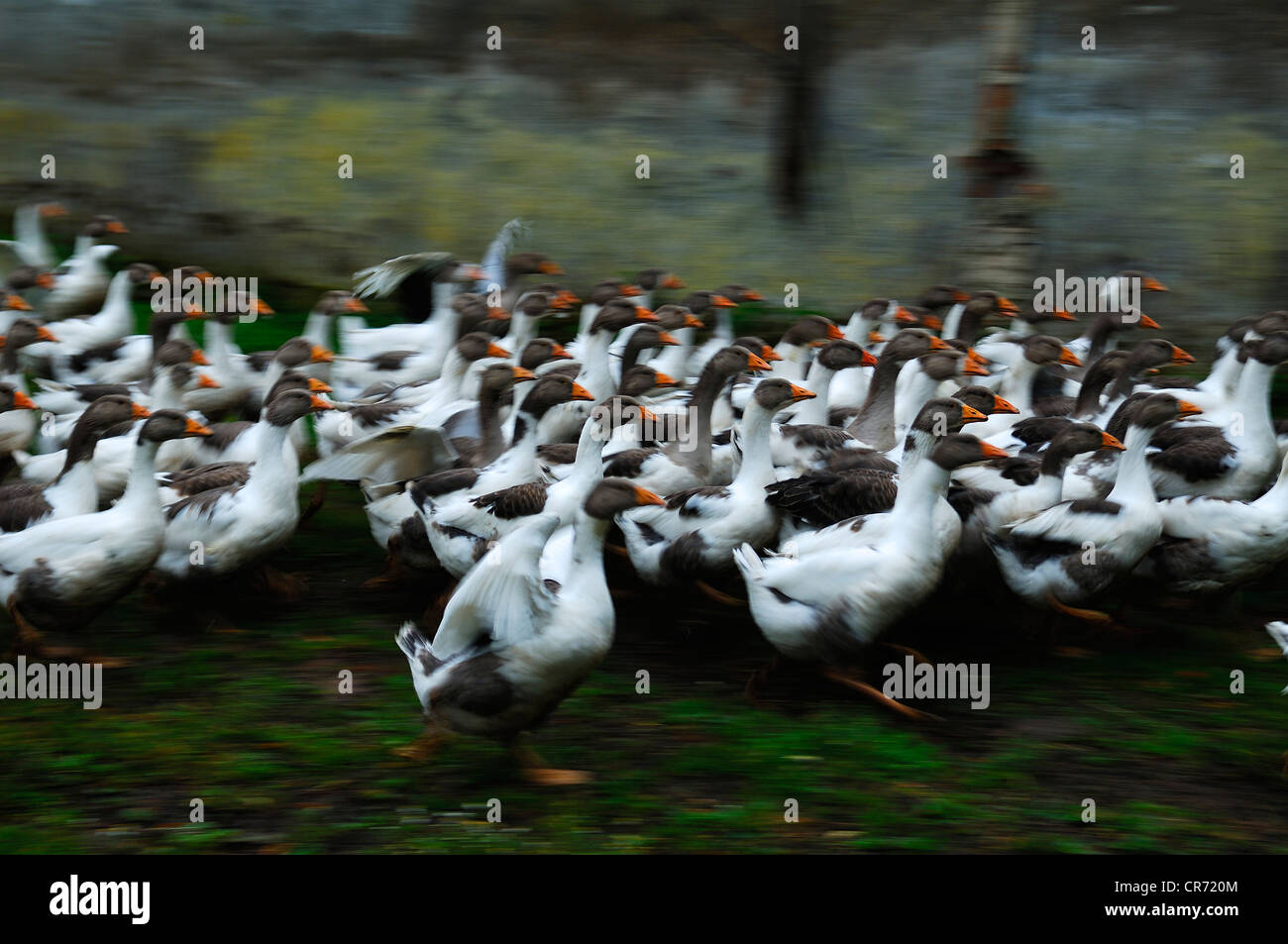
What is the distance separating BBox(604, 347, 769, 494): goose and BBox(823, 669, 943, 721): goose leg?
1.42m

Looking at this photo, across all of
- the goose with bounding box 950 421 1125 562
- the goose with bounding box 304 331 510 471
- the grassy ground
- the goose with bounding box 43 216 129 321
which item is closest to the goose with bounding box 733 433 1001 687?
the grassy ground

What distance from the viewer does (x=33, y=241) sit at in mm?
11578

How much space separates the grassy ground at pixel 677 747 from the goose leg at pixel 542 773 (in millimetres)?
58

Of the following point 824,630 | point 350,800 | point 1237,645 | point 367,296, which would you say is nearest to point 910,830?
point 824,630

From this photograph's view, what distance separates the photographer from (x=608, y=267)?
12.4 metres

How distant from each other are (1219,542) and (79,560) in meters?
4.87

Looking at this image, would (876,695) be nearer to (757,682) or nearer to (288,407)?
(757,682)

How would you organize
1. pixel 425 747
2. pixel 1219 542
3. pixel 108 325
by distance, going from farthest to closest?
pixel 108 325, pixel 1219 542, pixel 425 747

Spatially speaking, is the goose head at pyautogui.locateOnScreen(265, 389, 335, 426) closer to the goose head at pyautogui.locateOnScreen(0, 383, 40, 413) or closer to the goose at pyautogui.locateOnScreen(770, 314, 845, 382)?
the goose head at pyautogui.locateOnScreen(0, 383, 40, 413)

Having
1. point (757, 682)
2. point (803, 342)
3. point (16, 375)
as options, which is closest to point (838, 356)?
point (803, 342)

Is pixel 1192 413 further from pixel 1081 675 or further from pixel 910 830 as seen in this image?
pixel 910 830

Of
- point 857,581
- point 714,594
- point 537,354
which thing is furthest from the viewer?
point 537,354

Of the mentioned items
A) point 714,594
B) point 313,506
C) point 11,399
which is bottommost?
point 714,594

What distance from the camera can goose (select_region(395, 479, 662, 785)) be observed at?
459 cm
